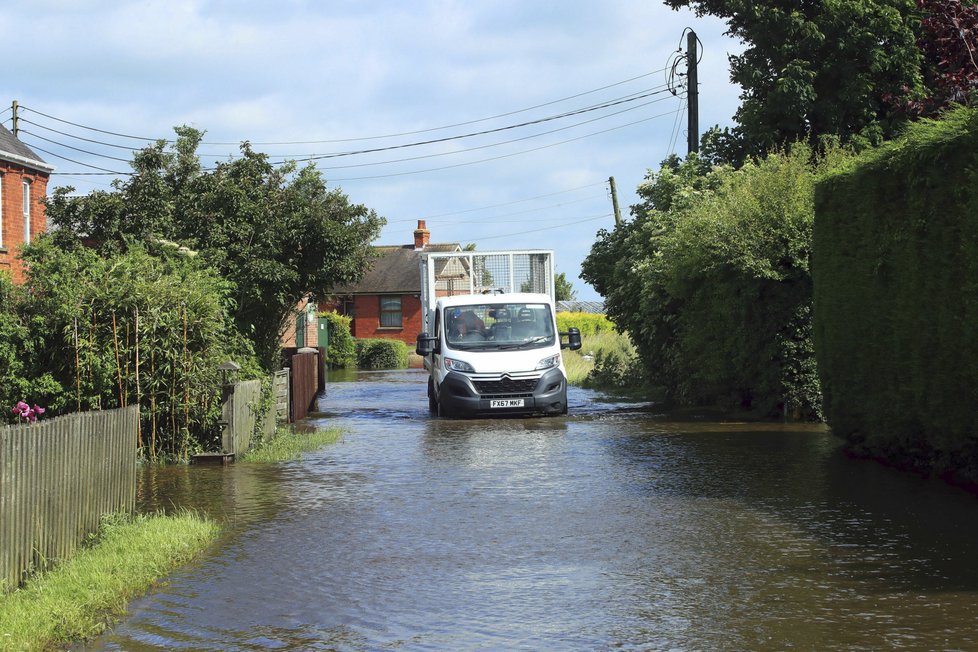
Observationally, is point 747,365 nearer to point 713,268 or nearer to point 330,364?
point 713,268

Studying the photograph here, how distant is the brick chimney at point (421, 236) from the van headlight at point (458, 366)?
4901 centimetres

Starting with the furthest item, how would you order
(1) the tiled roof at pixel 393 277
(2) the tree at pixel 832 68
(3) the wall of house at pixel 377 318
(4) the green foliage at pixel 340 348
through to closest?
(3) the wall of house at pixel 377 318, (1) the tiled roof at pixel 393 277, (4) the green foliage at pixel 340 348, (2) the tree at pixel 832 68

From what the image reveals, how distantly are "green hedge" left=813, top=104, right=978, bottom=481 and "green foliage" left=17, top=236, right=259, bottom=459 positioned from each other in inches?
301

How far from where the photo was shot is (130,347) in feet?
46.1

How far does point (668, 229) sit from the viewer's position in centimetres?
2412

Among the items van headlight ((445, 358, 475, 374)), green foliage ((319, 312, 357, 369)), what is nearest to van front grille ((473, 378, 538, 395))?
van headlight ((445, 358, 475, 374))

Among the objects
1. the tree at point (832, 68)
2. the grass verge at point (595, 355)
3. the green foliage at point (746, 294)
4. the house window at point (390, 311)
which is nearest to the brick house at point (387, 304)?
the house window at point (390, 311)

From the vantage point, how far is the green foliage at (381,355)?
1996 inches

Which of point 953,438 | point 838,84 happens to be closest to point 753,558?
point 953,438

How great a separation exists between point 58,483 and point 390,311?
55503 mm

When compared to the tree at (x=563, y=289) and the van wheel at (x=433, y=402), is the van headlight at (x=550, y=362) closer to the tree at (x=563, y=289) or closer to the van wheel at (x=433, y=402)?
the van wheel at (x=433, y=402)

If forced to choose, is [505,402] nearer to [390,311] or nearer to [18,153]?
[18,153]

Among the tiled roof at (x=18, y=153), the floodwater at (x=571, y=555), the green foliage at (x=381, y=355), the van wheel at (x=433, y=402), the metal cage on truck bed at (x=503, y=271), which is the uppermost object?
the tiled roof at (x=18, y=153)

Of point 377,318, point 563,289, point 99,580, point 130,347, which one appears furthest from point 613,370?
point 563,289
